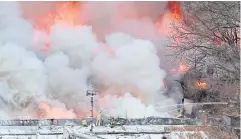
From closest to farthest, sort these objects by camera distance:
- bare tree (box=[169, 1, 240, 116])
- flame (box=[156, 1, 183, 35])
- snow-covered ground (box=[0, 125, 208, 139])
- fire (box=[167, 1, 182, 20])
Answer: bare tree (box=[169, 1, 240, 116]) < snow-covered ground (box=[0, 125, 208, 139]) < fire (box=[167, 1, 182, 20]) < flame (box=[156, 1, 183, 35])

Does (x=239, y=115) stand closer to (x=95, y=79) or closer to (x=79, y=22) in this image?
(x=95, y=79)

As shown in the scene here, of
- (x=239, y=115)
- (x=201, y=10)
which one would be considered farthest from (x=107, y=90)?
(x=239, y=115)

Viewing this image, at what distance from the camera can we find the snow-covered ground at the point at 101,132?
736 inches

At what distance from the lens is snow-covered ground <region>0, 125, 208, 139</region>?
1869 centimetres

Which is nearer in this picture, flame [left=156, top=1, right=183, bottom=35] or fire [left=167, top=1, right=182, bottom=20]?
fire [left=167, top=1, right=182, bottom=20]

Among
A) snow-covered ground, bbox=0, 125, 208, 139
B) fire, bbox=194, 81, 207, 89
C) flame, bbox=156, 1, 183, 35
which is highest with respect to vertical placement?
flame, bbox=156, 1, 183, 35

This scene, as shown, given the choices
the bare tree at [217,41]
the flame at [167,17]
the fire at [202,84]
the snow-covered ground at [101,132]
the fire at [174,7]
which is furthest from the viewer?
the flame at [167,17]

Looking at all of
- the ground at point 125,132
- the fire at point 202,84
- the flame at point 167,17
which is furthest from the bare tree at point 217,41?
the flame at point 167,17

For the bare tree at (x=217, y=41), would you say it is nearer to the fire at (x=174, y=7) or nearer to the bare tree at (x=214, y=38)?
the bare tree at (x=214, y=38)

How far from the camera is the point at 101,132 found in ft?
61.0

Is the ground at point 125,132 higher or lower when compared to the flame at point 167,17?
lower

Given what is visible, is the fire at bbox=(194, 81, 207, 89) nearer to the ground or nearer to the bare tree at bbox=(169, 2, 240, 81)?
the bare tree at bbox=(169, 2, 240, 81)

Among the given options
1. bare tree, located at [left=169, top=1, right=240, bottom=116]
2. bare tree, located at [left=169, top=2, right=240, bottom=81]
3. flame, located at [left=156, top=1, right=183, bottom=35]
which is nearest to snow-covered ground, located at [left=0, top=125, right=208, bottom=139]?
bare tree, located at [left=169, top=1, right=240, bottom=116]

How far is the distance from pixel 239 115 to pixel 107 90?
22308 millimetres
